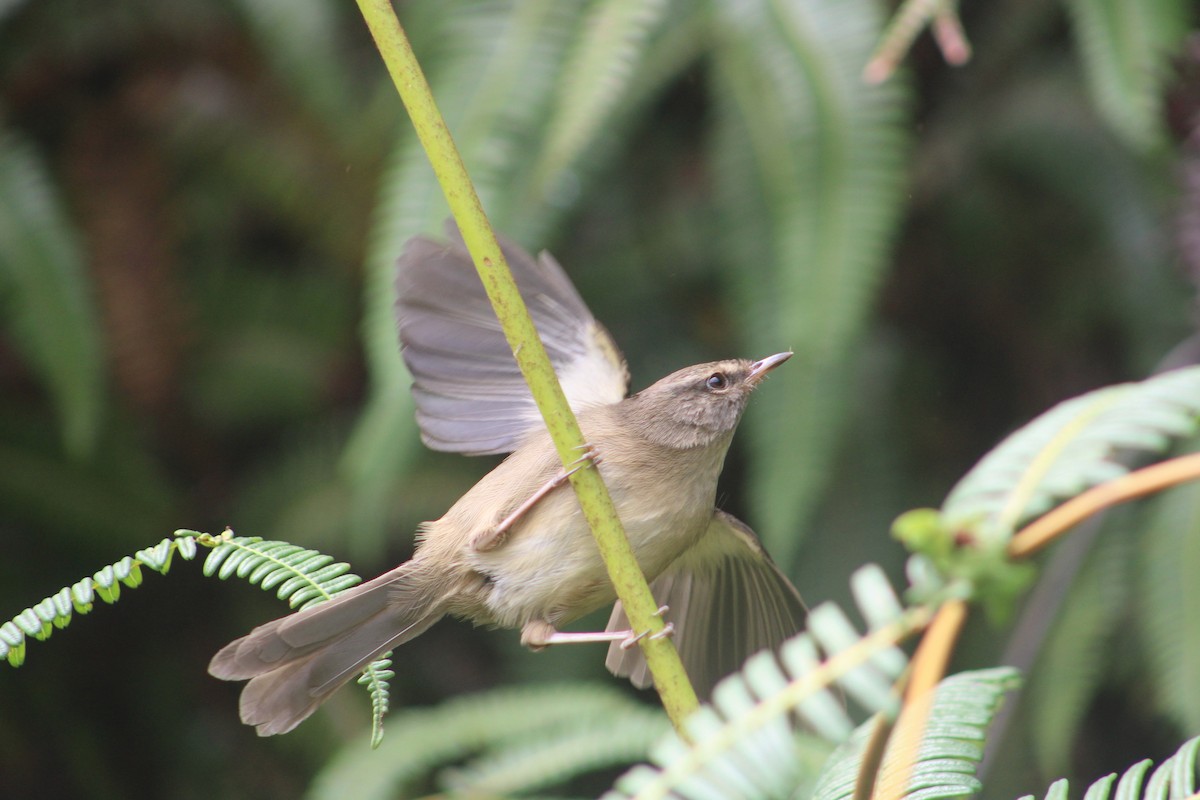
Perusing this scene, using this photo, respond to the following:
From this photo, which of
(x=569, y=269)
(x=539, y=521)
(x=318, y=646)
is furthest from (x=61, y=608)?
(x=569, y=269)

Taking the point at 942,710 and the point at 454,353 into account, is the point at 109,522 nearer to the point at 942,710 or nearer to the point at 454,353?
the point at 454,353

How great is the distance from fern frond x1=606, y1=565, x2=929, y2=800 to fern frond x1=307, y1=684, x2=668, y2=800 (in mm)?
2092

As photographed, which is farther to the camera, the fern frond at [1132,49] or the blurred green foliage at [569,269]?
the blurred green foliage at [569,269]

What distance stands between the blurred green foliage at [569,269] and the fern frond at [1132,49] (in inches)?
0.4

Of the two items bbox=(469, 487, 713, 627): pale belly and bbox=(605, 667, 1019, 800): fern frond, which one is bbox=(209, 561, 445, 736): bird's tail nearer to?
bbox=(469, 487, 713, 627): pale belly

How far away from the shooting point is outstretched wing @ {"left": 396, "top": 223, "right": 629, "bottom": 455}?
2.32m

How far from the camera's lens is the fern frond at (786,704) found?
637 mm

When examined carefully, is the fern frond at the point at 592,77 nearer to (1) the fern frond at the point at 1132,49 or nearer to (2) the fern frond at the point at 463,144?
(2) the fern frond at the point at 463,144

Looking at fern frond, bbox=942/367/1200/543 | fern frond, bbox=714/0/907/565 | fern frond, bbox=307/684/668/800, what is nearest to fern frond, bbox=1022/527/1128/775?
fern frond, bbox=714/0/907/565

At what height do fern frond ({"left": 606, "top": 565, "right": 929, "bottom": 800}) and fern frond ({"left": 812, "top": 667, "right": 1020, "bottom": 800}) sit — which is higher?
fern frond ({"left": 606, "top": 565, "right": 929, "bottom": 800})

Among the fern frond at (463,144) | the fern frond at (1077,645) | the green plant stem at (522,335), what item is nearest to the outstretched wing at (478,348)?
the fern frond at (463,144)

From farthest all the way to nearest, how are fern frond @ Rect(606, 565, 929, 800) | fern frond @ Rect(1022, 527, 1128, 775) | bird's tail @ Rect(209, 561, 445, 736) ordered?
fern frond @ Rect(1022, 527, 1128, 775)
bird's tail @ Rect(209, 561, 445, 736)
fern frond @ Rect(606, 565, 929, 800)

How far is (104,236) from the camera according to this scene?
396 centimetres

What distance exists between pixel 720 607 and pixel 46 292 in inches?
86.0
